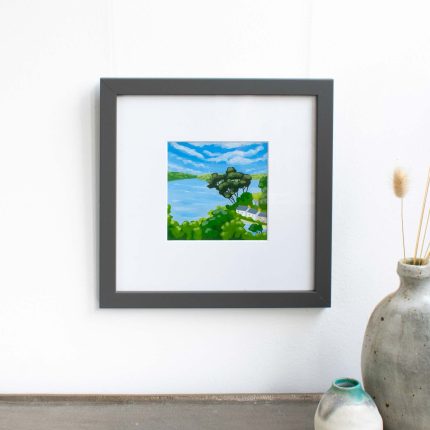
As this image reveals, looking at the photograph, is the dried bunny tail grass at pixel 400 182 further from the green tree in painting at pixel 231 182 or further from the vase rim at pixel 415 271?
the green tree in painting at pixel 231 182

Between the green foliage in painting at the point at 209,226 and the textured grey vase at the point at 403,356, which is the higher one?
the green foliage in painting at the point at 209,226

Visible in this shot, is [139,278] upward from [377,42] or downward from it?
downward

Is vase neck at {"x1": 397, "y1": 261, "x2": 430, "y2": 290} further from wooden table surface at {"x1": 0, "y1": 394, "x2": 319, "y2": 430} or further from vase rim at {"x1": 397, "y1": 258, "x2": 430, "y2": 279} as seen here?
wooden table surface at {"x1": 0, "y1": 394, "x2": 319, "y2": 430}

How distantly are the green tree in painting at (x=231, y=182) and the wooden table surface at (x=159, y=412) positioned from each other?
343mm

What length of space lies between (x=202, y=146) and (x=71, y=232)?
26 centimetres

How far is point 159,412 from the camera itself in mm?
777

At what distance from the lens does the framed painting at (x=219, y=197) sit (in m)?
0.80

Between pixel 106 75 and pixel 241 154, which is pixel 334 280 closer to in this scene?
pixel 241 154

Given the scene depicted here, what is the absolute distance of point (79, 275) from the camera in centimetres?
82

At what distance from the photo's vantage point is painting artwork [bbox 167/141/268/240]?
2.64ft

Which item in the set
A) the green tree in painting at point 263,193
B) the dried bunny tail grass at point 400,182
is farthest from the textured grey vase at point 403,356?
the green tree in painting at point 263,193

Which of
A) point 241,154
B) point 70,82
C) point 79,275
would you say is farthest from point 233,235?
point 70,82

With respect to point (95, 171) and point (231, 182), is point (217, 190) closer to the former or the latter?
point (231, 182)

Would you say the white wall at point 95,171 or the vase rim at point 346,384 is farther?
the white wall at point 95,171
